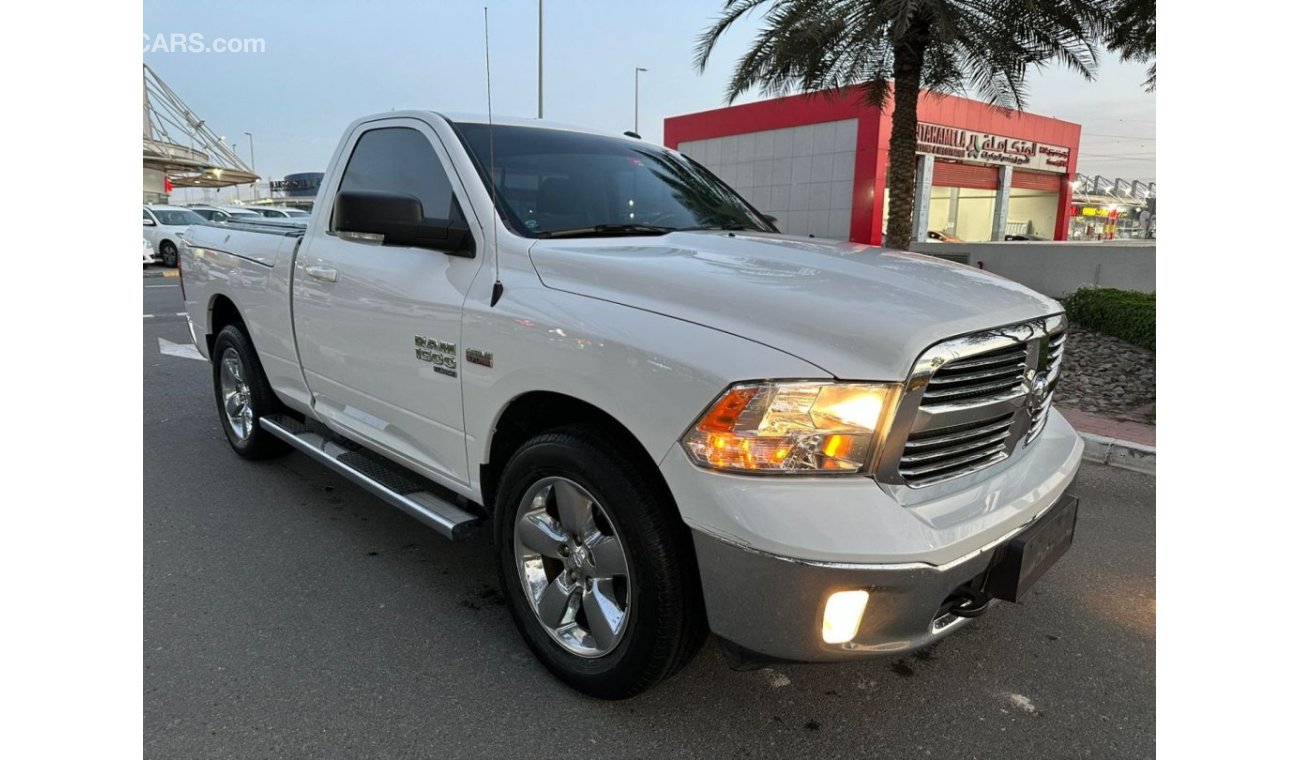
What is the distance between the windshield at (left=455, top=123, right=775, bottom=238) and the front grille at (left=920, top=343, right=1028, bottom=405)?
141 cm

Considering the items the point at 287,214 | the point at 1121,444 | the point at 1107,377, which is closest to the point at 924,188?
the point at 1107,377

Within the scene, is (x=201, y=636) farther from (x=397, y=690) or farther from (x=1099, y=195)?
(x=1099, y=195)

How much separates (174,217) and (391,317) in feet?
76.6

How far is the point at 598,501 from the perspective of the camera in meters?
2.34

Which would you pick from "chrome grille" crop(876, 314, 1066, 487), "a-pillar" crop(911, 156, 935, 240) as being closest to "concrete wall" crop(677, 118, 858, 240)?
"a-pillar" crop(911, 156, 935, 240)

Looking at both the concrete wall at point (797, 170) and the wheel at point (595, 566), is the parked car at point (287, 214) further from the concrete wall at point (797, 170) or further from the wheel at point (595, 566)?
the concrete wall at point (797, 170)

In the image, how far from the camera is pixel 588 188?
329cm

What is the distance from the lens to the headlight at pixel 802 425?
199 cm

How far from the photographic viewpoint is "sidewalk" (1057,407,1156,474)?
5.20 m

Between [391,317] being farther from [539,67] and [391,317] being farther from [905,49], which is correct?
[905,49]

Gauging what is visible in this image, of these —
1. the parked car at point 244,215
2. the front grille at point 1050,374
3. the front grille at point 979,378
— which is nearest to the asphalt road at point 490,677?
the front grille at point 1050,374

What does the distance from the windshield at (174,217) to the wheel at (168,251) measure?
0.89 metres

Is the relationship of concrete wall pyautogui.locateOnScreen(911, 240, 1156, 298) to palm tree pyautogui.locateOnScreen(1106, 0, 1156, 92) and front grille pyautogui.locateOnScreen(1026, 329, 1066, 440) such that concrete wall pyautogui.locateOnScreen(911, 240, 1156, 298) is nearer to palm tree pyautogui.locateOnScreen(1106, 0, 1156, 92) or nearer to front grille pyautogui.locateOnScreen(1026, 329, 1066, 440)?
palm tree pyautogui.locateOnScreen(1106, 0, 1156, 92)

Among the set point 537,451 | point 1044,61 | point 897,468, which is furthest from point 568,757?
point 1044,61
